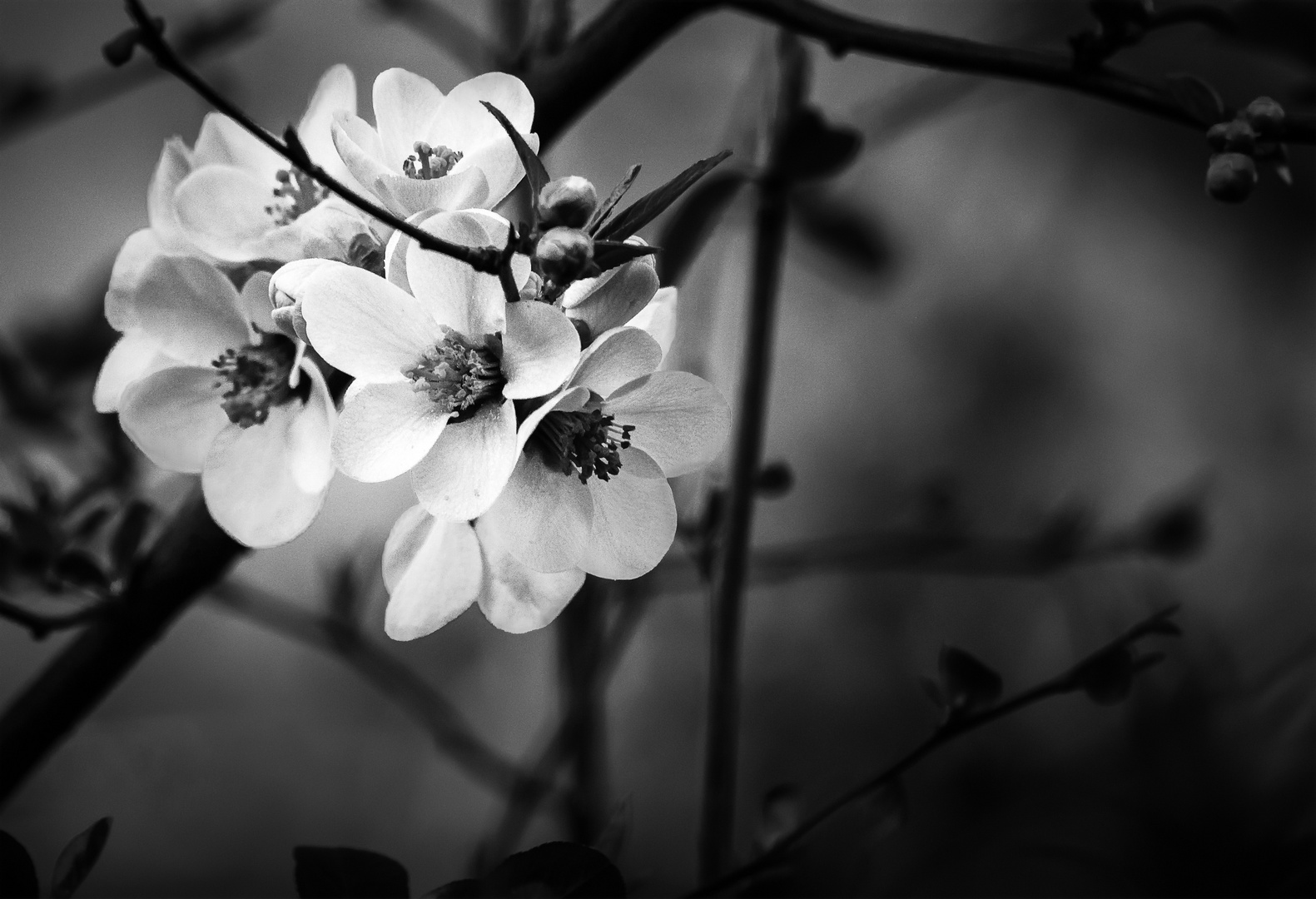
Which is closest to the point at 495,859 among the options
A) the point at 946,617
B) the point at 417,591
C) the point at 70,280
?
the point at 417,591

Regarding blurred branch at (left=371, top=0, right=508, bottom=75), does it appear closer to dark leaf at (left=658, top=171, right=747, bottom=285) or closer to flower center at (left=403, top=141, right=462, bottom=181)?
dark leaf at (left=658, top=171, right=747, bottom=285)

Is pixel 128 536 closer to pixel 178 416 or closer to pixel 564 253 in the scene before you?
pixel 178 416

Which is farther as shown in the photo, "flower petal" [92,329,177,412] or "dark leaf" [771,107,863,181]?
"dark leaf" [771,107,863,181]

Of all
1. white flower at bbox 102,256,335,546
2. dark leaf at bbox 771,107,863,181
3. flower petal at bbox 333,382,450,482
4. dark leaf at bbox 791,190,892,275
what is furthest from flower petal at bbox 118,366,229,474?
dark leaf at bbox 791,190,892,275

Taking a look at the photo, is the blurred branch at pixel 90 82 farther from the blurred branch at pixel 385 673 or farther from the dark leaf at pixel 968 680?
the dark leaf at pixel 968 680

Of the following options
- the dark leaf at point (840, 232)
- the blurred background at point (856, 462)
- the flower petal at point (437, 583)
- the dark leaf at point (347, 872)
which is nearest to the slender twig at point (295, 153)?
the flower petal at point (437, 583)

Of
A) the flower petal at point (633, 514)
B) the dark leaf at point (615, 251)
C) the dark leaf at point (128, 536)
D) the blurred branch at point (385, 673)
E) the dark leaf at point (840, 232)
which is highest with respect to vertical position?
the dark leaf at point (840, 232)
